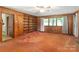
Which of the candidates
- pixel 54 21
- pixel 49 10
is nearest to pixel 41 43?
pixel 54 21

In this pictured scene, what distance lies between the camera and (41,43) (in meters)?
2.41

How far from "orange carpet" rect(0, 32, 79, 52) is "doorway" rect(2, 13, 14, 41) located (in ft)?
0.38

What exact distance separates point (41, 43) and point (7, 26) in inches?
31.4

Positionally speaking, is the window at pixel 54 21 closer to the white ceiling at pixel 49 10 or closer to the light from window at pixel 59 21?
the light from window at pixel 59 21

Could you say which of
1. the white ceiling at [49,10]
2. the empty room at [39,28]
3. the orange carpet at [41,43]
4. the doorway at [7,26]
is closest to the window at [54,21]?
the empty room at [39,28]

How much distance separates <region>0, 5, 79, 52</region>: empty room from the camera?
2.32 meters

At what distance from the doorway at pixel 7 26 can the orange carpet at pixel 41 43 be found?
4.5 inches

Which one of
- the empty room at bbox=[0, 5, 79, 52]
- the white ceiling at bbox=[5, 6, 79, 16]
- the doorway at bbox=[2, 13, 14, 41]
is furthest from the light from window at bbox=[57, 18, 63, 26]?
the doorway at bbox=[2, 13, 14, 41]

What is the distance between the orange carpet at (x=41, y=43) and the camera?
235cm

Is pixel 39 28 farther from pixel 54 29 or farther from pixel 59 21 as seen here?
pixel 59 21
